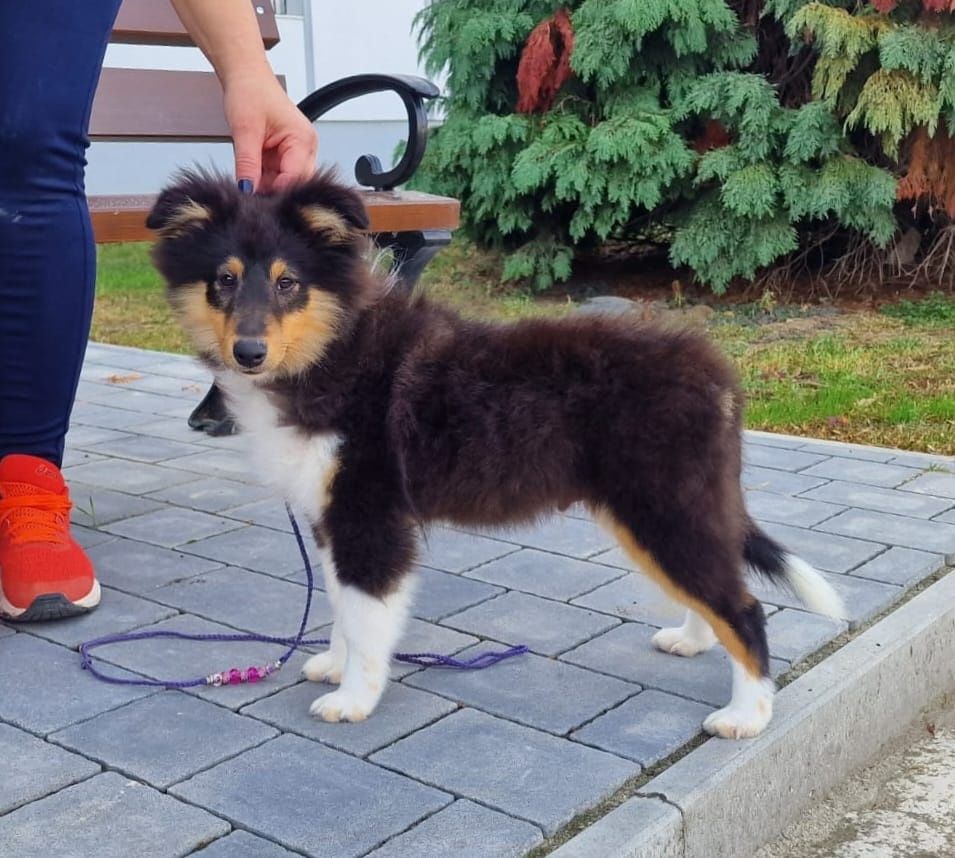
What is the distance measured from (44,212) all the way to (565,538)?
2.02 metres

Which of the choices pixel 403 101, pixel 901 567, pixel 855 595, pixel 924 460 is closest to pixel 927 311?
pixel 924 460

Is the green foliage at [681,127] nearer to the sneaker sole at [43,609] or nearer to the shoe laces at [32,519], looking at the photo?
the shoe laces at [32,519]

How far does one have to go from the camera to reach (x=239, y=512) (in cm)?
455

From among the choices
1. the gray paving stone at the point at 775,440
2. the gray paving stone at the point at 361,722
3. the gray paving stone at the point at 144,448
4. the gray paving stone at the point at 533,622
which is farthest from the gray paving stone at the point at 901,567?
the gray paving stone at the point at 144,448

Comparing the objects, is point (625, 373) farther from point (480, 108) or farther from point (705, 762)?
point (480, 108)

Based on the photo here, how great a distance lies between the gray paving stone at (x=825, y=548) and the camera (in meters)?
3.95

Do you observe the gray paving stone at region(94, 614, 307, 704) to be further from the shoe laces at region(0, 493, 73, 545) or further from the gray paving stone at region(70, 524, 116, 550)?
the gray paving stone at region(70, 524, 116, 550)

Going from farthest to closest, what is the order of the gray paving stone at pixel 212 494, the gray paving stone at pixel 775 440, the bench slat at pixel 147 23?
the bench slat at pixel 147 23
the gray paving stone at pixel 775 440
the gray paving stone at pixel 212 494

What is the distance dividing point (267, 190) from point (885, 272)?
753 cm

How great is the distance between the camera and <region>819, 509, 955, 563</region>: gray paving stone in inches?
161

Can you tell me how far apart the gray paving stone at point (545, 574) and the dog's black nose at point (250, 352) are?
51.6 inches

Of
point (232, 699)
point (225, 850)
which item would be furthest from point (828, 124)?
point (225, 850)

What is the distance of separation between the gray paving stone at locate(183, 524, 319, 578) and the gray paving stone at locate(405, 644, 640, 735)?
3.08 feet

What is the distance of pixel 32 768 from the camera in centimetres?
261
